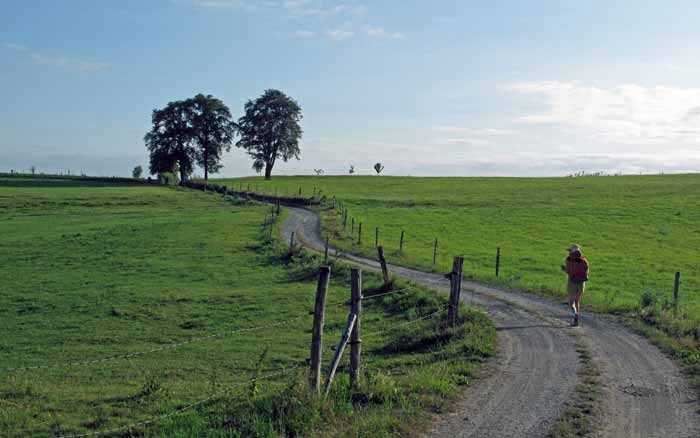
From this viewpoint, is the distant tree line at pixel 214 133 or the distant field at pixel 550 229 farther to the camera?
the distant tree line at pixel 214 133

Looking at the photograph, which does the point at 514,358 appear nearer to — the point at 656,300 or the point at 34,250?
the point at 656,300

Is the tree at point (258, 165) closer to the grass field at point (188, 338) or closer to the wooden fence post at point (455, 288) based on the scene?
the grass field at point (188, 338)

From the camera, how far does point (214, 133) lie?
356 ft

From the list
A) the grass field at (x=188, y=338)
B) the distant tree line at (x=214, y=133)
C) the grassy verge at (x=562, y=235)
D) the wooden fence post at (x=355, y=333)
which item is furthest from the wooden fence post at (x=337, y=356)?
the distant tree line at (x=214, y=133)

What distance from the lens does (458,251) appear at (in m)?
42.3

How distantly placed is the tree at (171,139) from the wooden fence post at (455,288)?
93.9 meters

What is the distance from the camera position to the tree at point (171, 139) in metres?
105

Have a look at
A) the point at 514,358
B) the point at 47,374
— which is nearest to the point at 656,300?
the point at 514,358

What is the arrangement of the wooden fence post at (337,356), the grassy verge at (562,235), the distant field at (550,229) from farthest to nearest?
the distant field at (550,229) < the grassy verge at (562,235) < the wooden fence post at (337,356)

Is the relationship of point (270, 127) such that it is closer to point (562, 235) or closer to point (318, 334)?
point (562, 235)

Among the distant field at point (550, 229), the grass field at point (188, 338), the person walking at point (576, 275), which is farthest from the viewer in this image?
the distant field at point (550, 229)

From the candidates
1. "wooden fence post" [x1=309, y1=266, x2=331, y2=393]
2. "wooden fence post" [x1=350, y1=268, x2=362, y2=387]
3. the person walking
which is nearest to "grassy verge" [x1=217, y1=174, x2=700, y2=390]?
the person walking

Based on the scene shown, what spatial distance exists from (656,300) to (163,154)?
9252cm

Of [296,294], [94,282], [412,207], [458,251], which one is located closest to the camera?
[296,294]
